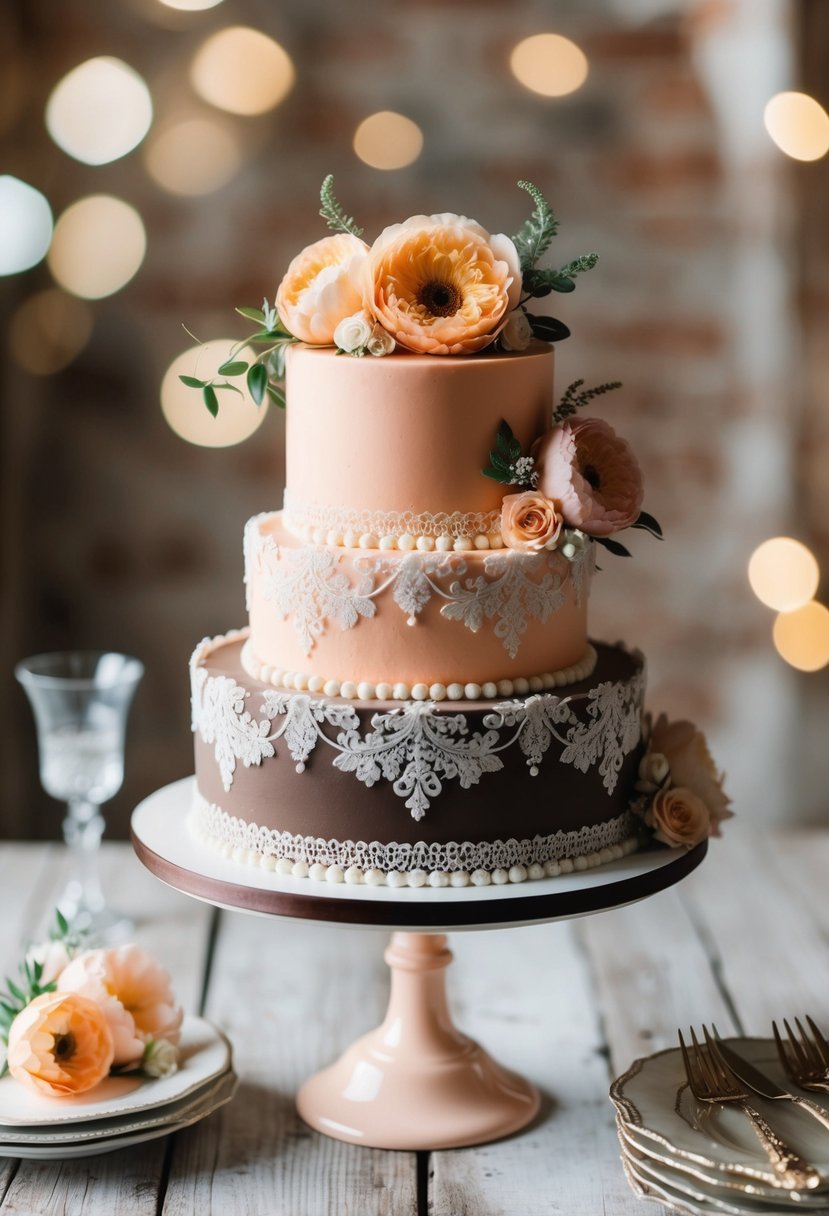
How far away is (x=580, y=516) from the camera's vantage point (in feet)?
5.48

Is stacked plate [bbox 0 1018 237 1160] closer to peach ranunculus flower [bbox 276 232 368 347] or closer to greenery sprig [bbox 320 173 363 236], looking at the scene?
peach ranunculus flower [bbox 276 232 368 347]

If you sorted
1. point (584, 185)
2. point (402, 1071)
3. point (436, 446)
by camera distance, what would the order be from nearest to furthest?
1. point (436, 446)
2. point (402, 1071)
3. point (584, 185)

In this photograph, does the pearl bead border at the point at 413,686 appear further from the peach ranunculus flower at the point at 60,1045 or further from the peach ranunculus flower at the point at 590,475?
the peach ranunculus flower at the point at 60,1045

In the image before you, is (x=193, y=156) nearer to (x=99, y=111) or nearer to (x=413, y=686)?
(x=99, y=111)

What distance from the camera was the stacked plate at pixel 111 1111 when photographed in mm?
1646

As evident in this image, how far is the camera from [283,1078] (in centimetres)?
193

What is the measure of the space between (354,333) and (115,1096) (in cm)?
91

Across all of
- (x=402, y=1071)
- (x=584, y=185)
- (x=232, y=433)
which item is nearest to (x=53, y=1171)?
(x=402, y=1071)

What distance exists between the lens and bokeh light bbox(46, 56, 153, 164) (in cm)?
306

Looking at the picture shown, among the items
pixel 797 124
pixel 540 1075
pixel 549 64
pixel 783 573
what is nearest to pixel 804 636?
pixel 783 573

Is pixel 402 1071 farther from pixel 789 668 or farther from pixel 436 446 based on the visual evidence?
pixel 789 668

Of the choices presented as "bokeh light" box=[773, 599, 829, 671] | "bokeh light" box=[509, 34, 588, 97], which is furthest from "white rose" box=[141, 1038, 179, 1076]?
"bokeh light" box=[509, 34, 588, 97]

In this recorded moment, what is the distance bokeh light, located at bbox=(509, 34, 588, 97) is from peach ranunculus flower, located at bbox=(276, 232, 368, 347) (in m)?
Answer: 1.53

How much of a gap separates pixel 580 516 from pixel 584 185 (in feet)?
5.40
